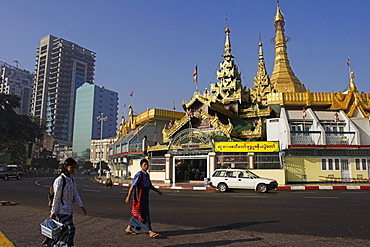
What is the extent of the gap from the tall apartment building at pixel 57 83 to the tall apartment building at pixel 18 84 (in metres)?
18.0

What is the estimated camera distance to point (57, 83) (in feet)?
434

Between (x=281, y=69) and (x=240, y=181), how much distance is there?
35615 mm

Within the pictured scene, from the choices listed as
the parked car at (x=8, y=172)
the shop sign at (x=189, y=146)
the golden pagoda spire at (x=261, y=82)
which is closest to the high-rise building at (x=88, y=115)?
the golden pagoda spire at (x=261, y=82)

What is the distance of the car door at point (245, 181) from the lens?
1697cm

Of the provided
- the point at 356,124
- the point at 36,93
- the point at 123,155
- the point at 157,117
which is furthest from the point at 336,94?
the point at 36,93

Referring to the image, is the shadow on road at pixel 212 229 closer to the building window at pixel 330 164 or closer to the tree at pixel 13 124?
the building window at pixel 330 164

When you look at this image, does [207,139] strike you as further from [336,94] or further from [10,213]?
[10,213]

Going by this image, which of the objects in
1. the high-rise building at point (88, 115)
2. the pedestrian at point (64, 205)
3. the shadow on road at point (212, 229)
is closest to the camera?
the pedestrian at point (64, 205)

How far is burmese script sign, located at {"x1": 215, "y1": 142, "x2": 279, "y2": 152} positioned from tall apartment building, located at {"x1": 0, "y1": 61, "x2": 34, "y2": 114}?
147 m

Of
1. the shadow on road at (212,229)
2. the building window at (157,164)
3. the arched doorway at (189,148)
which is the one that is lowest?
the shadow on road at (212,229)

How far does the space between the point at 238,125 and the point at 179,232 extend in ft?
81.4

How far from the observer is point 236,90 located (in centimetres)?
3709

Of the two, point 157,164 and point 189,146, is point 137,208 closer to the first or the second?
point 189,146

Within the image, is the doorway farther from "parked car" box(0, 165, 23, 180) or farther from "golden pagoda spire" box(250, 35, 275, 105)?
"parked car" box(0, 165, 23, 180)
